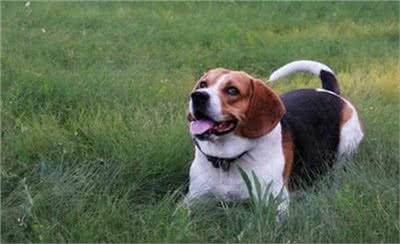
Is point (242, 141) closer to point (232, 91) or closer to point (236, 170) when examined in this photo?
point (236, 170)

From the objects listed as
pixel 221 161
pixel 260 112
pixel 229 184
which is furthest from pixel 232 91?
pixel 229 184

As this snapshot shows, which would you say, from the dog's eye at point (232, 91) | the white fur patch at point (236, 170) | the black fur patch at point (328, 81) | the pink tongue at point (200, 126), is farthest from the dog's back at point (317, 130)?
the pink tongue at point (200, 126)

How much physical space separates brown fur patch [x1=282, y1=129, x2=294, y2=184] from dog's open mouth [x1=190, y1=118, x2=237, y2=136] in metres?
0.49

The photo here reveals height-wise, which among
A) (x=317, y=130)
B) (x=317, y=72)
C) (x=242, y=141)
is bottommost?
(x=317, y=130)

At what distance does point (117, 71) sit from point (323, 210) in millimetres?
Result: 3051

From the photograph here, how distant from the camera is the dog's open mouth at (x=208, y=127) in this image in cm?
405

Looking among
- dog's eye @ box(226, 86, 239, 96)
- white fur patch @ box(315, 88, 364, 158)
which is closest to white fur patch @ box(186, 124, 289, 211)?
dog's eye @ box(226, 86, 239, 96)

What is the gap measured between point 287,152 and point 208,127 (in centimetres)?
67

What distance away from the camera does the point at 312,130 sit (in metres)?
4.95

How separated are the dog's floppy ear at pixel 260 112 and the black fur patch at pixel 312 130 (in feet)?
1.01

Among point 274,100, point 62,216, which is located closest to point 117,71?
point 274,100

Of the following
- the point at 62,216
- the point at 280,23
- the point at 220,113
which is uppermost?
the point at 220,113

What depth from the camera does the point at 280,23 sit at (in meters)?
9.34

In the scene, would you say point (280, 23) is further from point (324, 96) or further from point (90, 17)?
point (324, 96)
